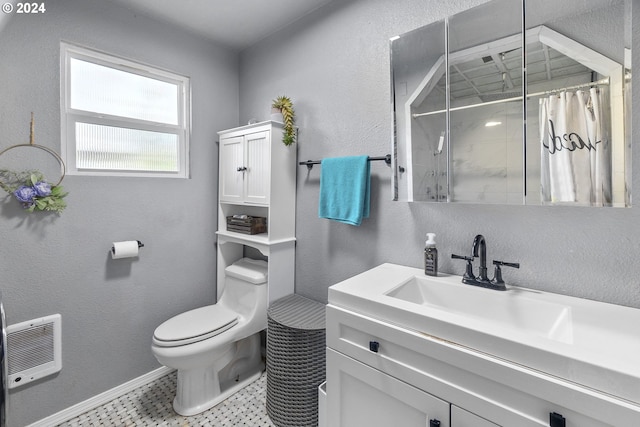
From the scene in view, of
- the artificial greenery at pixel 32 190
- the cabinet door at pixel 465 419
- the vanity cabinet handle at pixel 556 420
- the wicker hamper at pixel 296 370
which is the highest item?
the artificial greenery at pixel 32 190

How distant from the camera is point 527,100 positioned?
110 cm

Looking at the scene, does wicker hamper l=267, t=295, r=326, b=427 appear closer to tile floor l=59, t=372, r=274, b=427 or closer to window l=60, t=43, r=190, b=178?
tile floor l=59, t=372, r=274, b=427

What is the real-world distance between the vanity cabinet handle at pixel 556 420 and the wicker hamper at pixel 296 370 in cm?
98

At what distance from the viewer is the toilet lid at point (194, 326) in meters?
1.61

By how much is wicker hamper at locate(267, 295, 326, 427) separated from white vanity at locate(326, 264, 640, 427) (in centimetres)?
34

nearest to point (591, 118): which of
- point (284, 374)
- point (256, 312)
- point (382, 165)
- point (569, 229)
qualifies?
point (569, 229)

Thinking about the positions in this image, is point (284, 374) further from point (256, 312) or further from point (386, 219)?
point (386, 219)

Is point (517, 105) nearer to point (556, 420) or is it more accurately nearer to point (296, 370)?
point (556, 420)

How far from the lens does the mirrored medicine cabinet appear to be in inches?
37.9

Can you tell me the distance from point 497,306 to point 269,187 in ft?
4.49

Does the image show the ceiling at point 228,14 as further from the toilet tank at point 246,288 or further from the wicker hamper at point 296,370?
the wicker hamper at point 296,370

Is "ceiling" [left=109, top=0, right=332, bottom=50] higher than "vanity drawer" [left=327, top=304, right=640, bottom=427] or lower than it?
higher

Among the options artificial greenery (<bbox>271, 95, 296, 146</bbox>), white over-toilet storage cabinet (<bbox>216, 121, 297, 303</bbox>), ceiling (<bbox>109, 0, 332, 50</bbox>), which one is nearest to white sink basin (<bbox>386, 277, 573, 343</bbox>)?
white over-toilet storage cabinet (<bbox>216, 121, 297, 303</bbox>)

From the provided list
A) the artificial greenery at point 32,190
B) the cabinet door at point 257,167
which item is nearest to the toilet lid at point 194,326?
the cabinet door at point 257,167
